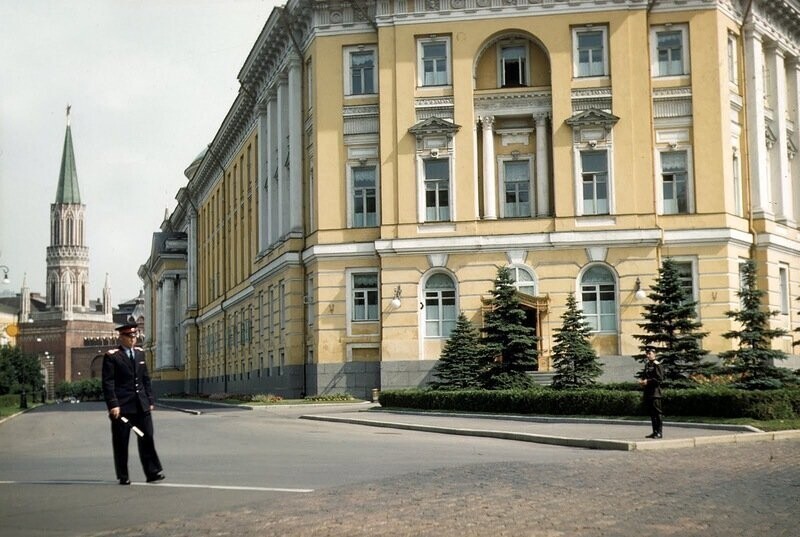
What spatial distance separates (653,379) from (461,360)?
19.9m

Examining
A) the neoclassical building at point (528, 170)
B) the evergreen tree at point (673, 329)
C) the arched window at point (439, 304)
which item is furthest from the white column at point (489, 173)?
the evergreen tree at point (673, 329)

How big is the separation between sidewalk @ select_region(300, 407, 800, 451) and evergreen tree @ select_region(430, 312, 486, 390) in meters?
6.67

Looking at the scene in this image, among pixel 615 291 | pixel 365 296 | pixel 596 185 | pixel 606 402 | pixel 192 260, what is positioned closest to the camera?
pixel 606 402

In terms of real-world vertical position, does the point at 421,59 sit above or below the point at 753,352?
above

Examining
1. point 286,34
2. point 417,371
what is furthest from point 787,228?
point 286,34

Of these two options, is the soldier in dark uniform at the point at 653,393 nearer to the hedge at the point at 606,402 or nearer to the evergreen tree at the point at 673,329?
the hedge at the point at 606,402

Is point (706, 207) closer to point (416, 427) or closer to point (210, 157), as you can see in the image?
point (416, 427)

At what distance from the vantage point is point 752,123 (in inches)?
1966

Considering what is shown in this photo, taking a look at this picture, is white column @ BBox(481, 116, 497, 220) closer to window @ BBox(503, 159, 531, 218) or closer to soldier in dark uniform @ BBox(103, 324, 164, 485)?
window @ BBox(503, 159, 531, 218)

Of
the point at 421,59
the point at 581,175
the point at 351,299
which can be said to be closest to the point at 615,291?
the point at 581,175

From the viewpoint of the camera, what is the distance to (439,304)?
1913 inches

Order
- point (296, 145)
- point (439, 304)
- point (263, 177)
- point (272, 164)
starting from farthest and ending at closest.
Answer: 1. point (263, 177)
2. point (272, 164)
3. point (296, 145)
4. point (439, 304)

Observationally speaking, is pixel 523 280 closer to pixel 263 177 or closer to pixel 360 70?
pixel 360 70

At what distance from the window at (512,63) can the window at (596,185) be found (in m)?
4.33
